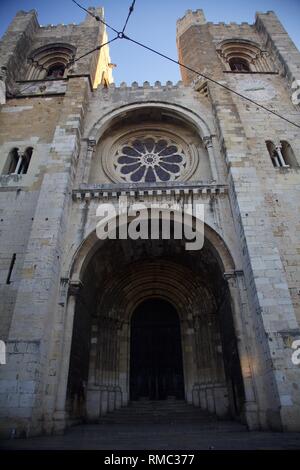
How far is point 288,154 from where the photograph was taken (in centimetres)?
973

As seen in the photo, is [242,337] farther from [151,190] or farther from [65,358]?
[151,190]

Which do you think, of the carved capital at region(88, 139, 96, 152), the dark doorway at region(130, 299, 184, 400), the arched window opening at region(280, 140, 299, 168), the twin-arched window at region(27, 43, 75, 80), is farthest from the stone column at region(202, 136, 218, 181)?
the twin-arched window at region(27, 43, 75, 80)

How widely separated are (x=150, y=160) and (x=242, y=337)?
7032mm

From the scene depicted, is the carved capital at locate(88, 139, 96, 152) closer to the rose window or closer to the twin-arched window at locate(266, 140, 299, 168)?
the rose window

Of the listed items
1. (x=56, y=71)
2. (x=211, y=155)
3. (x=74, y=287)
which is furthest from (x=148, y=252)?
(x=56, y=71)

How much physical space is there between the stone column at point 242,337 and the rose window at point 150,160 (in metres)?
4.51

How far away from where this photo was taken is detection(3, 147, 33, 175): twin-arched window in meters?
9.28

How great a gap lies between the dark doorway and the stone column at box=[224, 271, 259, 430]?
339cm

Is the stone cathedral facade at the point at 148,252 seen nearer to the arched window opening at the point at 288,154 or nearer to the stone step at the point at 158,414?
the arched window opening at the point at 288,154
